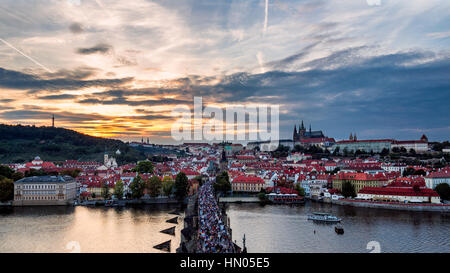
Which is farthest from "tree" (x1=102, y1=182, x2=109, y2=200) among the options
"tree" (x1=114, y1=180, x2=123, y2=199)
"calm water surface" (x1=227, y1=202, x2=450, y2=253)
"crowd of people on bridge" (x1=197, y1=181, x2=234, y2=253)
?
"crowd of people on bridge" (x1=197, y1=181, x2=234, y2=253)

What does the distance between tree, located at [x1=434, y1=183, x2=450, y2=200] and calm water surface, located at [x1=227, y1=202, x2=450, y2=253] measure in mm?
4429

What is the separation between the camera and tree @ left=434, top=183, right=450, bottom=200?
902 inches

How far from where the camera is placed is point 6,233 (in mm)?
14727

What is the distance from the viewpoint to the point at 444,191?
905 inches

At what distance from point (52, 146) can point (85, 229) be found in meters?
44.8

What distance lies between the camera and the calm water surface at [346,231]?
12656mm

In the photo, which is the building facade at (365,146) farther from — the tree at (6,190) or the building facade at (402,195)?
the tree at (6,190)

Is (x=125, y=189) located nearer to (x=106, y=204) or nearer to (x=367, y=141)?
(x=106, y=204)

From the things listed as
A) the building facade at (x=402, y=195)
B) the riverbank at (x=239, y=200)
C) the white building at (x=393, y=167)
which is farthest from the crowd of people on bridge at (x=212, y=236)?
the white building at (x=393, y=167)

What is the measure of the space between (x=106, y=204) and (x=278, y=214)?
10.2 meters

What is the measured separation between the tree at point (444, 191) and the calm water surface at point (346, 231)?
174 inches

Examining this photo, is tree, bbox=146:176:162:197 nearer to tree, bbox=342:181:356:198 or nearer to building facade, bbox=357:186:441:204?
tree, bbox=342:181:356:198
